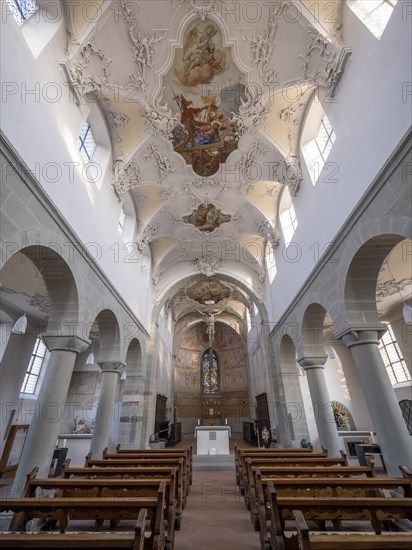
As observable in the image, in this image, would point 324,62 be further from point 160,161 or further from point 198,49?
point 160,161

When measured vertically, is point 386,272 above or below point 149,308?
below

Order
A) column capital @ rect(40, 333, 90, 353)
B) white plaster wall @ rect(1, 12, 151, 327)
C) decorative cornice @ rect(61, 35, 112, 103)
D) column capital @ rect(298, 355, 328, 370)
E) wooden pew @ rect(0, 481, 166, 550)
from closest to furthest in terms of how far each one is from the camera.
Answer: wooden pew @ rect(0, 481, 166, 550) → white plaster wall @ rect(1, 12, 151, 327) → column capital @ rect(40, 333, 90, 353) → decorative cornice @ rect(61, 35, 112, 103) → column capital @ rect(298, 355, 328, 370)

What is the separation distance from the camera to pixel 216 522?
18.1 ft

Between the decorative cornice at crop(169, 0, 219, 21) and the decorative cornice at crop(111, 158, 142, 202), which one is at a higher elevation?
the decorative cornice at crop(169, 0, 219, 21)

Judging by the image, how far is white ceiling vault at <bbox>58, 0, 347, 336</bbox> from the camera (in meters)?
7.55

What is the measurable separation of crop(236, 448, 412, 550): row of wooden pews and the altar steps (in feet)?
21.6

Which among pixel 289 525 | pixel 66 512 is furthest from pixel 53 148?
pixel 289 525

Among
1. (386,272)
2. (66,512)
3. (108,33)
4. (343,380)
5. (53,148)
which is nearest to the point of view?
(66,512)

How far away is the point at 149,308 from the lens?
52.2 feet

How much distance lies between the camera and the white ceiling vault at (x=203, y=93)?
7.55m

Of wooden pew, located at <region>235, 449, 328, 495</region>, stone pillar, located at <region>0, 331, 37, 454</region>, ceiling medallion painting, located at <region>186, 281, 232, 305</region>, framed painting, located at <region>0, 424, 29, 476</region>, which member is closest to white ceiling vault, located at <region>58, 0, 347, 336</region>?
ceiling medallion painting, located at <region>186, 281, 232, 305</region>

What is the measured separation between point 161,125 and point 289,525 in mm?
10933

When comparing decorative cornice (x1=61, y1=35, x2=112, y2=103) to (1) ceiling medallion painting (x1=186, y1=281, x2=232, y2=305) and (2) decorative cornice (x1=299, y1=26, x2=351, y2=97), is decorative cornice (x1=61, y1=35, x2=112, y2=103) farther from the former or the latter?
(1) ceiling medallion painting (x1=186, y1=281, x2=232, y2=305)

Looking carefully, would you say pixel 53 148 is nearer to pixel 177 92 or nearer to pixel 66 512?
pixel 177 92
